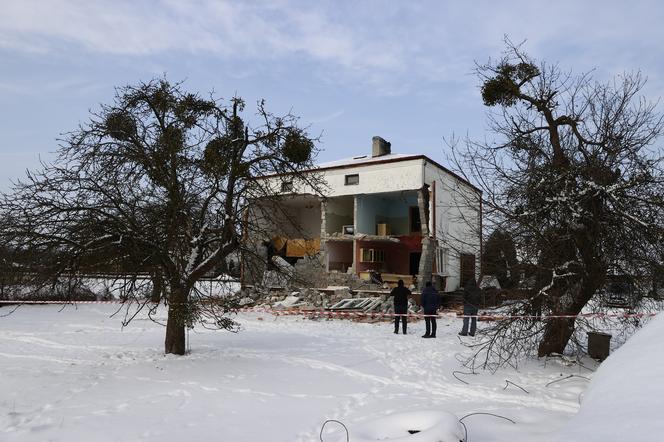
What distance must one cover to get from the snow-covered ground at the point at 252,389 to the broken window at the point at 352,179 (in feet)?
47.1

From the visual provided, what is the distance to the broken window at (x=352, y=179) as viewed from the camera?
27.8 m

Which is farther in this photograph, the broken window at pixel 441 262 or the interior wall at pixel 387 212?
the interior wall at pixel 387 212

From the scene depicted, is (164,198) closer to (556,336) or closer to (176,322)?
(176,322)

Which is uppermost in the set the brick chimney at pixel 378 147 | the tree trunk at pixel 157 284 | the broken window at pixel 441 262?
the brick chimney at pixel 378 147

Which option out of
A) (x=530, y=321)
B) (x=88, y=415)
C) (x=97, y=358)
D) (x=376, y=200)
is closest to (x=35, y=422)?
(x=88, y=415)

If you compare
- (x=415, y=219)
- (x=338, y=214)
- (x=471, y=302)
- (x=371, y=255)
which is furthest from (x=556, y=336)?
(x=338, y=214)

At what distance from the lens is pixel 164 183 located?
1075 cm

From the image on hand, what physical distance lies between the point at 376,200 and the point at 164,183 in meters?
21.0

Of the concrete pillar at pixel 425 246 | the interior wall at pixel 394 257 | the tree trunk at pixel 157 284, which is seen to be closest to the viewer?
the tree trunk at pixel 157 284

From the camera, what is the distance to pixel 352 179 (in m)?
28.1

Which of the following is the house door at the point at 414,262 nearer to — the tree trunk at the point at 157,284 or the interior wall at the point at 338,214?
the interior wall at the point at 338,214

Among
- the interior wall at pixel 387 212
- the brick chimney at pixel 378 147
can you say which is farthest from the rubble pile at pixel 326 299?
the brick chimney at pixel 378 147

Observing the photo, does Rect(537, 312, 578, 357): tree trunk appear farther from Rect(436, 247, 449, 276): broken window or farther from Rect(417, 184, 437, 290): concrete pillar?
Rect(436, 247, 449, 276): broken window

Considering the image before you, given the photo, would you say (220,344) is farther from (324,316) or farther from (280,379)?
(324,316)
